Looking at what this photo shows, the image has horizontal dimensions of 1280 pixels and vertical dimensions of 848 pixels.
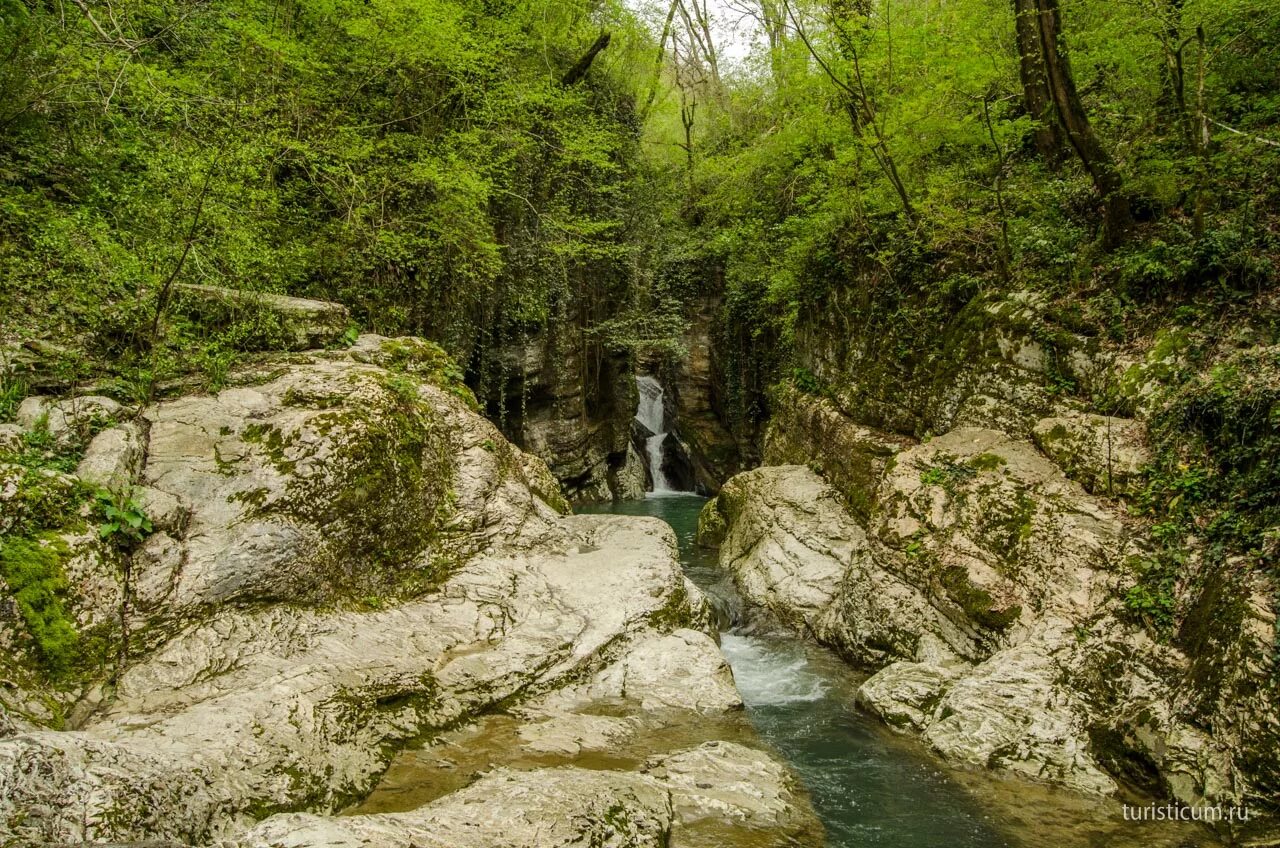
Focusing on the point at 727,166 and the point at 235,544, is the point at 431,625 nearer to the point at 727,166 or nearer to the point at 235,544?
the point at 235,544

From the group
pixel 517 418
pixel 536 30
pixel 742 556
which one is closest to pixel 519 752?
pixel 742 556

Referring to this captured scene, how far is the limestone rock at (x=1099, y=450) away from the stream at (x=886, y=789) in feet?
10.6

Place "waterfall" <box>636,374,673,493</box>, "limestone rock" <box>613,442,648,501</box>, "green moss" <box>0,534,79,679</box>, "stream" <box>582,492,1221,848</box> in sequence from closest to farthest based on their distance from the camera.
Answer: "green moss" <box>0,534,79,679</box>
"stream" <box>582,492,1221,848</box>
"limestone rock" <box>613,442,648,501</box>
"waterfall" <box>636,374,673,493</box>

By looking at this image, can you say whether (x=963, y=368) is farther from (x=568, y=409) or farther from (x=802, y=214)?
(x=568, y=409)

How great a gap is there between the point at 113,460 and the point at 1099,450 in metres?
9.65

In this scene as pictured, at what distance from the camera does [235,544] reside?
5426mm

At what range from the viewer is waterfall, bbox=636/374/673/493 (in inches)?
859

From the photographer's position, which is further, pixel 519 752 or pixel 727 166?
pixel 727 166

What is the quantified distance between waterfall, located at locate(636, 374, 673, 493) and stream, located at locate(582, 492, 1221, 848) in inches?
541

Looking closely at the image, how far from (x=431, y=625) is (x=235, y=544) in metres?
1.88

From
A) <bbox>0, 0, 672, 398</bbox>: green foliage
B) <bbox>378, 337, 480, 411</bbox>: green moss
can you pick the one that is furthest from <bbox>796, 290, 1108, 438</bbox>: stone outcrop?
<bbox>0, 0, 672, 398</bbox>: green foliage

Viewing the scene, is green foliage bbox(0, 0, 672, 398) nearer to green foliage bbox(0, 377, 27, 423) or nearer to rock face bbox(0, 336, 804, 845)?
green foliage bbox(0, 377, 27, 423)

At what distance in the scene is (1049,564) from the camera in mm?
6559

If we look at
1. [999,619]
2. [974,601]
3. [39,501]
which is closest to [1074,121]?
[974,601]
